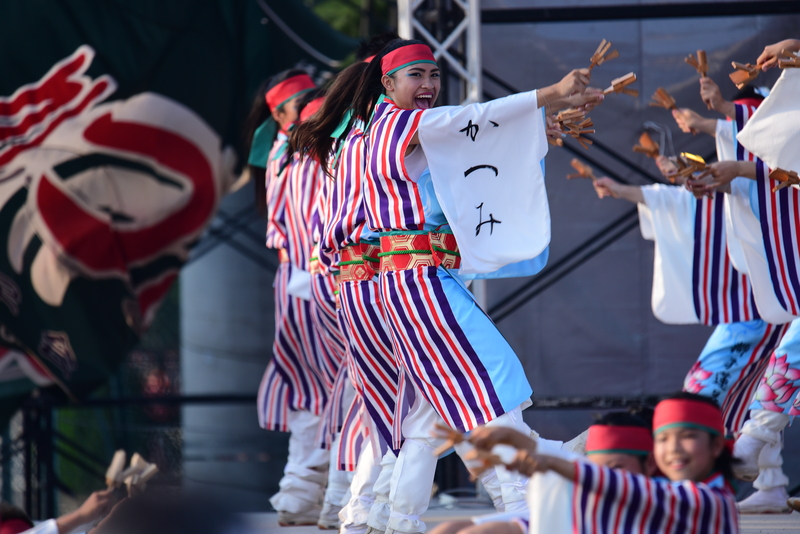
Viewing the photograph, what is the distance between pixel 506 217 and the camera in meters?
2.90

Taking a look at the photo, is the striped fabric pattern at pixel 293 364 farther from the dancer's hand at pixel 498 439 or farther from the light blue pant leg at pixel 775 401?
the dancer's hand at pixel 498 439

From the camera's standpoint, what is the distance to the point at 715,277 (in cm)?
404

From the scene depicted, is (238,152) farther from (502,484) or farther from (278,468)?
(502,484)

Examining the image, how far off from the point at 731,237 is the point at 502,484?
1.64 m

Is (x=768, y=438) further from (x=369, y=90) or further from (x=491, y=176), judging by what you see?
(x=369, y=90)

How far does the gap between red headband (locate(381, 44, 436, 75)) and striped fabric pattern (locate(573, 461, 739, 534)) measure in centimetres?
155

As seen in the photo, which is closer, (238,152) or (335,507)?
(335,507)

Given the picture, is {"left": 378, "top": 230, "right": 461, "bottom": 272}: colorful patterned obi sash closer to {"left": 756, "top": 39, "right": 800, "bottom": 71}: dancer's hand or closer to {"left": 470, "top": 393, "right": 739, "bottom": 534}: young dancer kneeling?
{"left": 470, "top": 393, "right": 739, "bottom": 534}: young dancer kneeling

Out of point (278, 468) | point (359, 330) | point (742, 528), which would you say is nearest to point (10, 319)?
point (278, 468)

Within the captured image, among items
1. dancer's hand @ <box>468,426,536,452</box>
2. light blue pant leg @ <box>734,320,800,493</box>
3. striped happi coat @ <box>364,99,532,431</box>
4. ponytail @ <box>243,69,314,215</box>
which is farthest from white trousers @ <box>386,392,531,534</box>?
ponytail @ <box>243,69,314,215</box>

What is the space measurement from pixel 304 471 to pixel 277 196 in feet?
3.73

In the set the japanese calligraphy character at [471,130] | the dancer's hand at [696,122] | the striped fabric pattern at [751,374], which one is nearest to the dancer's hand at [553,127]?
the japanese calligraphy character at [471,130]

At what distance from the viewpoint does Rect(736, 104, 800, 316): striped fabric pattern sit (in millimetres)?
3650

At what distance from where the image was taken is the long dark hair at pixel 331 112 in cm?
325
